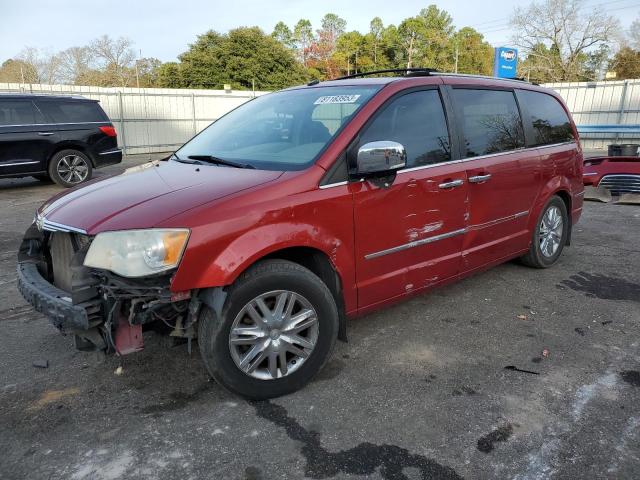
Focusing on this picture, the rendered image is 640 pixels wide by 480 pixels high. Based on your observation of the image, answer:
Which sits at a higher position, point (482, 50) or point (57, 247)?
point (482, 50)

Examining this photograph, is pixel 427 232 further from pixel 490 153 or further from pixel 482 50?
pixel 482 50

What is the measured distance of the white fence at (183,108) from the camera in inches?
657

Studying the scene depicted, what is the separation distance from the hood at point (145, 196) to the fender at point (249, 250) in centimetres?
26

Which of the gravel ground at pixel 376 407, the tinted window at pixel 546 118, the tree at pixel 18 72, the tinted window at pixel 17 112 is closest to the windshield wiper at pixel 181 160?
the gravel ground at pixel 376 407

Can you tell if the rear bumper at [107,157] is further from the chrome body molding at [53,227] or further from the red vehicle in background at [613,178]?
the red vehicle in background at [613,178]

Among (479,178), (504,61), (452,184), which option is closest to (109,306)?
(452,184)

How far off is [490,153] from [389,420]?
7.69 feet

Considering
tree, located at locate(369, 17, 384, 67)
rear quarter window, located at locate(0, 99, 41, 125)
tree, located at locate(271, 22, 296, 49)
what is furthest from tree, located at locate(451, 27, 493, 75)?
rear quarter window, located at locate(0, 99, 41, 125)

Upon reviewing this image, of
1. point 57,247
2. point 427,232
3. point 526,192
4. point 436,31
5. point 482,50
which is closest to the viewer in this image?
point 57,247

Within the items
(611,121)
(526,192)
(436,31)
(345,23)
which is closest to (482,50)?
(436,31)

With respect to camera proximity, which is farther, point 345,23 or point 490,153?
point 345,23

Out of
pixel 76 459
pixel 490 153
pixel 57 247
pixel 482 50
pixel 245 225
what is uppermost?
pixel 482 50

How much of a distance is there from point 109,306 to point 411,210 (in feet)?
6.27

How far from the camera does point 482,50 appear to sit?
71.8 m
